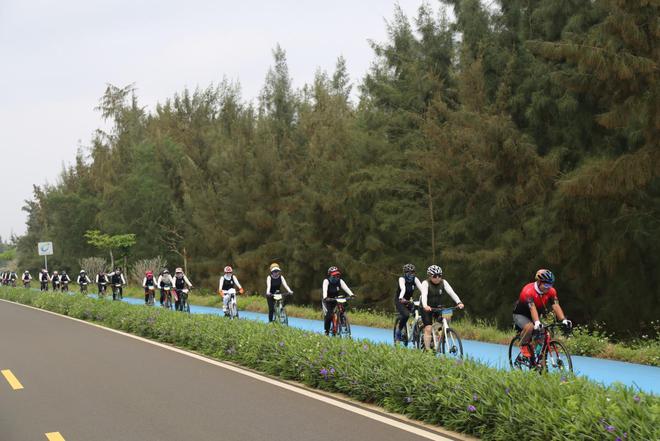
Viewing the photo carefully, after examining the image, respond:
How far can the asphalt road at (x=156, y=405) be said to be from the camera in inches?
314

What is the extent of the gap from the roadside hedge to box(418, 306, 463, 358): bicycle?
1844 mm

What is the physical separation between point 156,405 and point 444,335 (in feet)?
16.4

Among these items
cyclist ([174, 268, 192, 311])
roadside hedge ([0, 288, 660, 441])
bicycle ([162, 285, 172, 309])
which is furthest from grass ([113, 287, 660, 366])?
bicycle ([162, 285, 172, 309])

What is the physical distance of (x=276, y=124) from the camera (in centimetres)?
4575

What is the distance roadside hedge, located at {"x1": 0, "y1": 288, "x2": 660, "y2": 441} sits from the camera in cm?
622

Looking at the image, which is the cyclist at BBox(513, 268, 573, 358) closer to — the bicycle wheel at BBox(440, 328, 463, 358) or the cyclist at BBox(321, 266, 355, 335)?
the bicycle wheel at BBox(440, 328, 463, 358)

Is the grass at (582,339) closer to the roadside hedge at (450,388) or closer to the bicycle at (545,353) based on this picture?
the bicycle at (545,353)

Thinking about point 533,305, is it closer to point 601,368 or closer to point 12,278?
point 601,368

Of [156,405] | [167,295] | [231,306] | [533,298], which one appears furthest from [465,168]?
[156,405]

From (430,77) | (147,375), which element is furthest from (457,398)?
(430,77)

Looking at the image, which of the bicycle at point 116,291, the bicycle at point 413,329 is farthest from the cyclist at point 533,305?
the bicycle at point 116,291

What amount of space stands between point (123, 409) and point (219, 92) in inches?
2037

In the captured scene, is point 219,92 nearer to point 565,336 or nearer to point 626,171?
point 626,171

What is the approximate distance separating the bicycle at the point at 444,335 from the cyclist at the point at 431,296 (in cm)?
10
